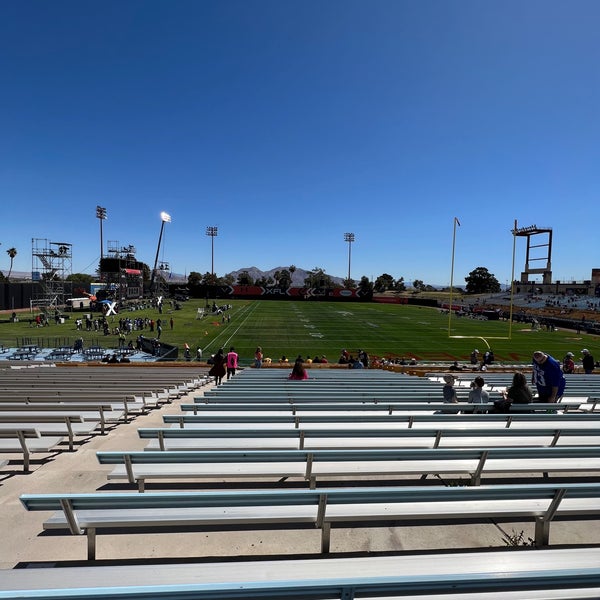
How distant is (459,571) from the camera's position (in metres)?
2.32

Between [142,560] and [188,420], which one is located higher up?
[188,420]

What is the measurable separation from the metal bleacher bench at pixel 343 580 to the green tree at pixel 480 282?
163338mm

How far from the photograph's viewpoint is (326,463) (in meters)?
3.94

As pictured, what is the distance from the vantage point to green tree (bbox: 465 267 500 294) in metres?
151

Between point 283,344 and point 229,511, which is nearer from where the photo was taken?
point 229,511

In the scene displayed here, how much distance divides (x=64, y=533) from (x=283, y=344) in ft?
90.1

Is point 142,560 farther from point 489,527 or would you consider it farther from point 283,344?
point 283,344

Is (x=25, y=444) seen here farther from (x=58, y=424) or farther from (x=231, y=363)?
(x=231, y=363)

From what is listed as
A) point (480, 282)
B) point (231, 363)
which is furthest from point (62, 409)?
point (480, 282)

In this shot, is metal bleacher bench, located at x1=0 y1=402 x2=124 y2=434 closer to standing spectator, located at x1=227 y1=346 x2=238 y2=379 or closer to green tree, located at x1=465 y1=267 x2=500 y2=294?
standing spectator, located at x1=227 y1=346 x2=238 y2=379

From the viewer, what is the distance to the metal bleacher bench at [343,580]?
1869mm

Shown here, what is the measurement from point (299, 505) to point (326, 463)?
1152 mm

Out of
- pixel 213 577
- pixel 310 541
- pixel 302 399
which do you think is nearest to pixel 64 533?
pixel 213 577

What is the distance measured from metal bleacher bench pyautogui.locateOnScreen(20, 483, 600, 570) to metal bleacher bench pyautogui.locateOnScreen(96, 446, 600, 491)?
67cm
